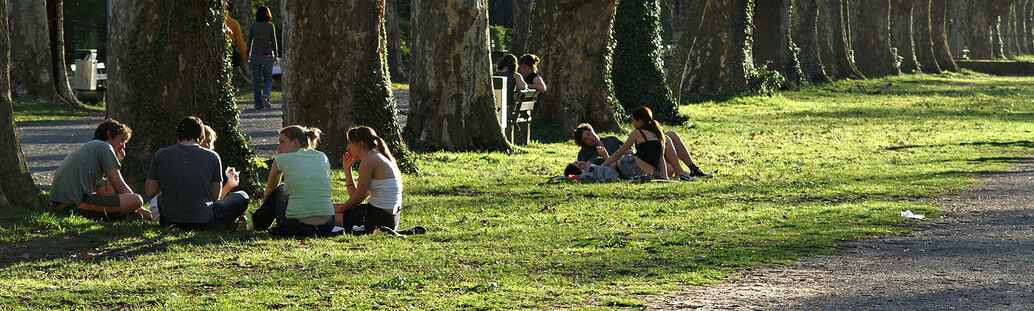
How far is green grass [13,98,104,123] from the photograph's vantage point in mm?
20516

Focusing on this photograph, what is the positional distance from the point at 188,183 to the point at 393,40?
2521 centimetres

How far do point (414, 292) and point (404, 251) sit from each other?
169 centimetres

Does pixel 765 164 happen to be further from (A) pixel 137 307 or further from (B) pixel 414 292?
(A) pixel 137 307

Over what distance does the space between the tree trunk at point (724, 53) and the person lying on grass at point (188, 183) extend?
2123 cm

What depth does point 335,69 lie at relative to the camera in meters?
14.0

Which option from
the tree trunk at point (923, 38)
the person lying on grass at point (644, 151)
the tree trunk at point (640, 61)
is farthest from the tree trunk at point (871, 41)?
the person lying on grass at point (644, 151)

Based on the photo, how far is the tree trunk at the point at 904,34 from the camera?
5306cm

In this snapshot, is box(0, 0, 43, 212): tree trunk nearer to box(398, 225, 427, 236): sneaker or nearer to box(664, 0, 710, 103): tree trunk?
box(398, 225, 427, 236): sneaker

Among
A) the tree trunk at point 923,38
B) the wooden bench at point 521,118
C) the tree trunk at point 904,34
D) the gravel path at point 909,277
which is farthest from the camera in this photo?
the tree trunk at point 923,38

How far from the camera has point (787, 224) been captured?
10.9 m

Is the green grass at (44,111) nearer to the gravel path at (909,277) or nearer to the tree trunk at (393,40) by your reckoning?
the tree trunk at (393,40)

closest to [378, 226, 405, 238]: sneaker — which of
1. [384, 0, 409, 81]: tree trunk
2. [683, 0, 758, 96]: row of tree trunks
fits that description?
[683, 0, 758, 96]: row of tree trunks

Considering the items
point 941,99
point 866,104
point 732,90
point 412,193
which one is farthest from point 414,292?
point 941,99

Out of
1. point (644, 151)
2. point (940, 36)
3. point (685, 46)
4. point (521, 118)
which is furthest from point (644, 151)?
point (940, 36)
